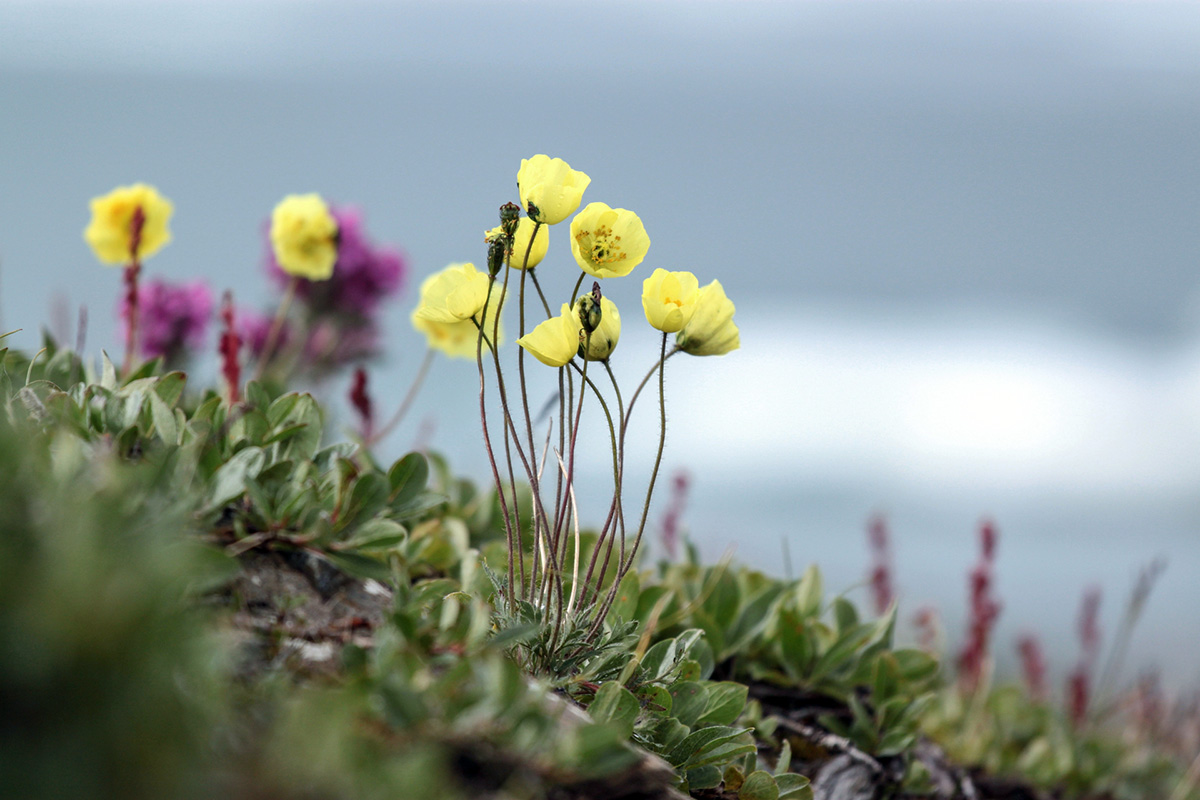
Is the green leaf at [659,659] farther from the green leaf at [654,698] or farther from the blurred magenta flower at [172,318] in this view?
the blurred magenta flower at [172,318]

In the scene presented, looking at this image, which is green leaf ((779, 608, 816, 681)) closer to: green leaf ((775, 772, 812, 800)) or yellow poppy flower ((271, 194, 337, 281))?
green leaf ((775, 772, 812, 800))

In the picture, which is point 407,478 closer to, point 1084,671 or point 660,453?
point 660,453

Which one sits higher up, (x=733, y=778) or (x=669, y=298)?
(x=669, y=298)

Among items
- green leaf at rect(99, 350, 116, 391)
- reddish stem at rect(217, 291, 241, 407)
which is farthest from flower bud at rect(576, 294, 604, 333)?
reddish stem at rect(217, 291, 241, 407)

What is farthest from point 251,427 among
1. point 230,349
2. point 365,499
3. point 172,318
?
point 172,318

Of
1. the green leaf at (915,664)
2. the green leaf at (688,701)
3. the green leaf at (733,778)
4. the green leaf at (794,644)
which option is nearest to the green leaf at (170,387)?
the green leaf at (688,701)
